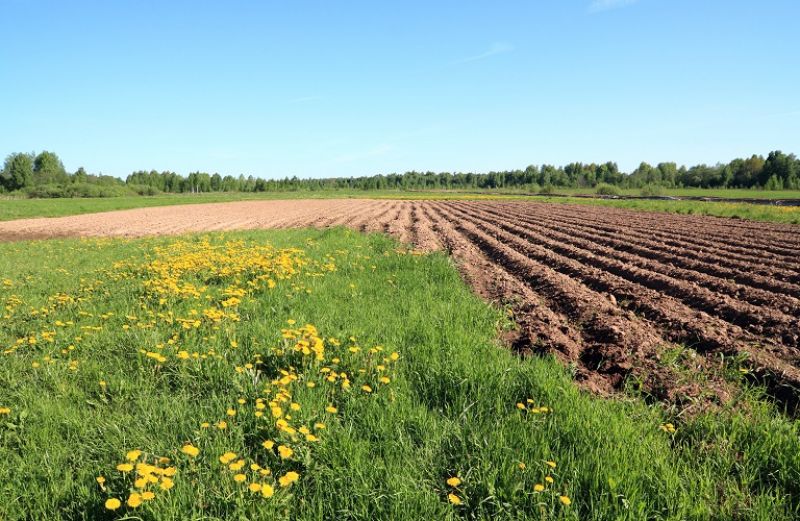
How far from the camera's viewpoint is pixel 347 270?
9383 millimetres

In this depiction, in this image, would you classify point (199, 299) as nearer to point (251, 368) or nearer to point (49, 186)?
point (251, 368)

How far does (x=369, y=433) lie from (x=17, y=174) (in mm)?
134069

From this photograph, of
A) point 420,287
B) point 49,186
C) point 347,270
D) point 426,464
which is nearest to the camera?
point 426,464

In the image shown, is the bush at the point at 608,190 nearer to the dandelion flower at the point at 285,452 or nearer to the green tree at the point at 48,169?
the dandelion flower at the point at 285,452

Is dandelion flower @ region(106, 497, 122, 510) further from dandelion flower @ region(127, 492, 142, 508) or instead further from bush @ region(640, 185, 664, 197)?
bush @ region(640, 185, 664, 197)

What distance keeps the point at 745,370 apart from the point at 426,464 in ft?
11.9

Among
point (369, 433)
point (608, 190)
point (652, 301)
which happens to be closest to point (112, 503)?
point (369, 433)

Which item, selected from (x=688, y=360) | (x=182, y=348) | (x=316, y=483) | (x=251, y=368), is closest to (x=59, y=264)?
(x=182, y=348)

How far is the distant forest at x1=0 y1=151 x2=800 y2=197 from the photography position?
88500 mm

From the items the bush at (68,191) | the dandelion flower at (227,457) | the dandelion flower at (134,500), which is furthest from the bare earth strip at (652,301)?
the bush at (68,191)

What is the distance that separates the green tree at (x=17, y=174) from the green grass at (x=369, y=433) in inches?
5085

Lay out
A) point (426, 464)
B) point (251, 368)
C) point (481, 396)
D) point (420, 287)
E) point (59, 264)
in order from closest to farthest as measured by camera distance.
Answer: point (426, 464), point (481, 396), point (251, 368), point (420, 287), point (59, 264)

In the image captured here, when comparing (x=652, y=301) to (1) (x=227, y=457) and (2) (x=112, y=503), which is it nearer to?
(1) (x=227, y=457)

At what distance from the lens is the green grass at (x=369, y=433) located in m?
2.55
